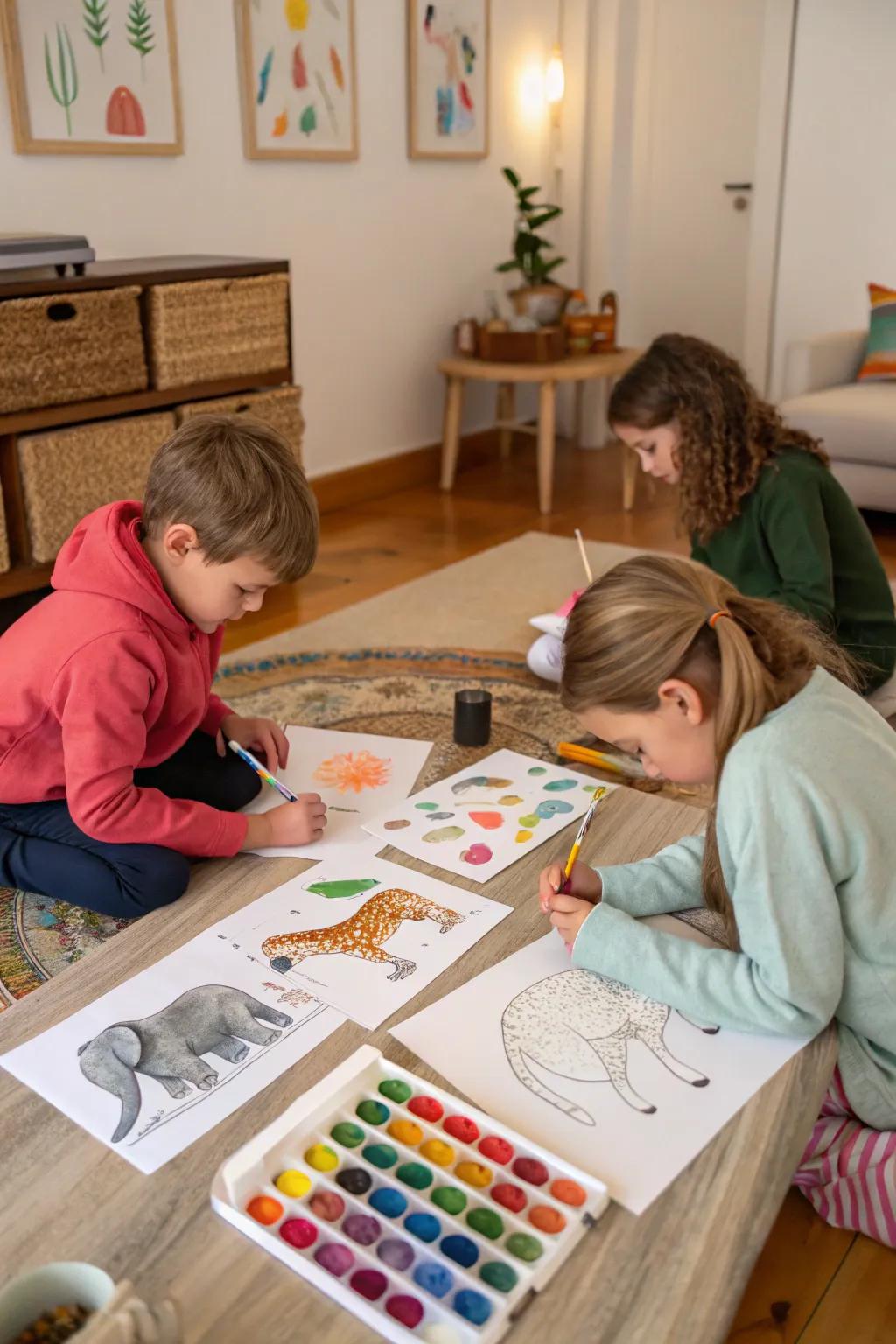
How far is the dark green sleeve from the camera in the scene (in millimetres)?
1935

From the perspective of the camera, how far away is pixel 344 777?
1.54 metres

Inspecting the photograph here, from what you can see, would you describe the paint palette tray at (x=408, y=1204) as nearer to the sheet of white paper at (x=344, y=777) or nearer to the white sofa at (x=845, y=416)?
the sheet of white paper at (x=344, y=777)

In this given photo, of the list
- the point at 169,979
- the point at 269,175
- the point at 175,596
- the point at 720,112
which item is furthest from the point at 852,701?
the point at 720,112

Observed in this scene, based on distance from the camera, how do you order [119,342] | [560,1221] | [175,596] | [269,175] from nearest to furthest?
[560,1221] → [175,596] → [119,342] → [269,175]

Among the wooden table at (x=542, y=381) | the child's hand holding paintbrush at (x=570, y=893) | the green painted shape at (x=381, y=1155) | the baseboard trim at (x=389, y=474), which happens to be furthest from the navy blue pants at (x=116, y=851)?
the wooden table at (x=542, y=381)

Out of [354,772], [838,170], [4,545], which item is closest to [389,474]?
[4,545]

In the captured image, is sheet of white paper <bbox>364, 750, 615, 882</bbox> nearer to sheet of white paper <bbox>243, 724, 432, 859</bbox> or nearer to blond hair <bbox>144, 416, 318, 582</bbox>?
sheet of white paper <bbox>243, 724, 432, 859</bbox>

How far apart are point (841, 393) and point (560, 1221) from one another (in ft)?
10.5

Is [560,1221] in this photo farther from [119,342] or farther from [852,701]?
[119,342]

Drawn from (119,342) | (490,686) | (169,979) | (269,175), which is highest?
(269,175)

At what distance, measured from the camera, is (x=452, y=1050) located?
94 cm

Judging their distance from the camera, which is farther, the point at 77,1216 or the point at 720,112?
the point at 720,112

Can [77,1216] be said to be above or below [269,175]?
below

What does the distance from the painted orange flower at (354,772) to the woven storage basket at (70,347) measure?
117 cm
